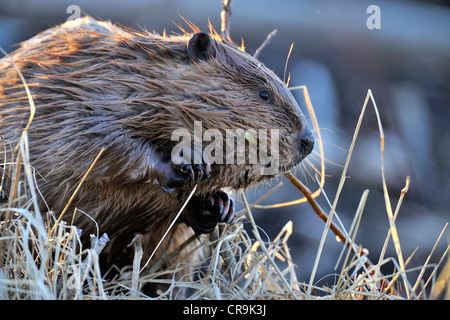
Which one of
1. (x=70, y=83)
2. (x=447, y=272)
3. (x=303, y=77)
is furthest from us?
(x=303, y=77)

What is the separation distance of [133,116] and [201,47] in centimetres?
47

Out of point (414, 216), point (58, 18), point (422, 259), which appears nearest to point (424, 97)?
point (414, 216)

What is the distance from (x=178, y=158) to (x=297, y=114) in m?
0.63

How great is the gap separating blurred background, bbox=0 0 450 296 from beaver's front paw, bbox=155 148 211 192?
338 centimetres

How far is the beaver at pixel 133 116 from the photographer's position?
2.69m

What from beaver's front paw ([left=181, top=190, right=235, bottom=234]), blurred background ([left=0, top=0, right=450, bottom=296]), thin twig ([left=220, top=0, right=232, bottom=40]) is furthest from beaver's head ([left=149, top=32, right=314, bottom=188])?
blurred background ([left=0, top=0, right=450, bottom=296])

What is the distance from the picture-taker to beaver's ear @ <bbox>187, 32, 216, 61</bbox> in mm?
2850

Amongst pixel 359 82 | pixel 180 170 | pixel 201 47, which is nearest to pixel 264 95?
pixel 201 47

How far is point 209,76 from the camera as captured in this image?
2.84m

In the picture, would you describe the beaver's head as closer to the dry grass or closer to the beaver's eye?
the beaver's eye

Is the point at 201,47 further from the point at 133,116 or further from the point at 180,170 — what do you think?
the point at 180,170
